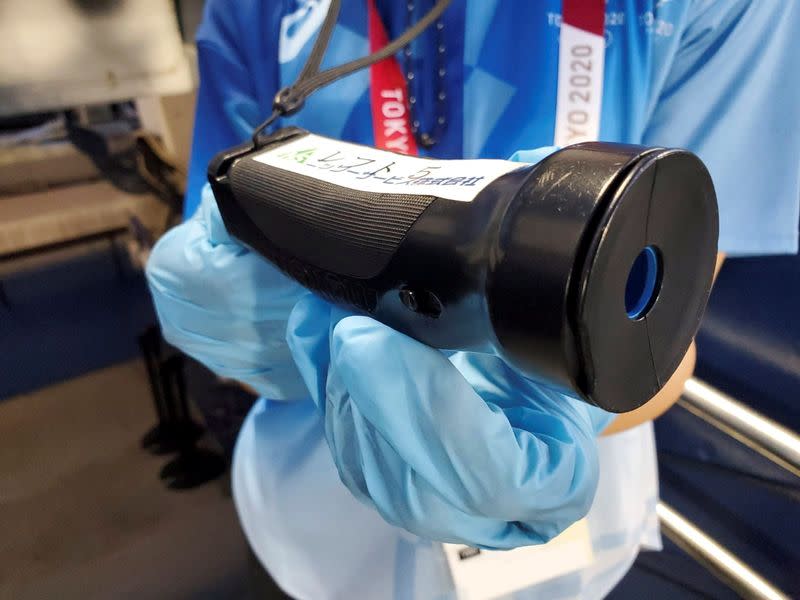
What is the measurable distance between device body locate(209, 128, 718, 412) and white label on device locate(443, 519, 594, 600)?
300mm

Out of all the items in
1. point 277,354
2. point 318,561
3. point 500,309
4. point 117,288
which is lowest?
point 117,288

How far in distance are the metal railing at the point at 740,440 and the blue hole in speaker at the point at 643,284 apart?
0.47 meters

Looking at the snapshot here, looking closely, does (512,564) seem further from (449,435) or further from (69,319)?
(69,319)

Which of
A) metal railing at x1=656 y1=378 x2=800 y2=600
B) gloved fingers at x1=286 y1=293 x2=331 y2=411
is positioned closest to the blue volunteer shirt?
metal railing at x1=656 y1=378 x2=800 y2=600

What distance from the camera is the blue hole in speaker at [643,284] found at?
19cm

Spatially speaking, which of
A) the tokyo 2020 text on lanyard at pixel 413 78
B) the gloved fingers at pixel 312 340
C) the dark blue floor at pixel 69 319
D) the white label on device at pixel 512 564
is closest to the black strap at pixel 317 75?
the tokyo 2020 text on lanyard at pixel 413 78

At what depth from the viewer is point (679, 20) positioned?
380mm

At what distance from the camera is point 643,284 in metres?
0.20

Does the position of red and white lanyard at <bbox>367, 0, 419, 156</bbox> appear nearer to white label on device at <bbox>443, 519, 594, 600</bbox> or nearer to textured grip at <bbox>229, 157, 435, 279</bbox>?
textured grip at <bbox>229, 157, 435, 279</bbox>

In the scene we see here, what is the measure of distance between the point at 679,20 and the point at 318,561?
524 mm

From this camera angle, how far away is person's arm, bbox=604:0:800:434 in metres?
0.39

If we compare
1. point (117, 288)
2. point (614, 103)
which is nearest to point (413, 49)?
point (614, 103)

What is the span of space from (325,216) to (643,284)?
0.14 meters

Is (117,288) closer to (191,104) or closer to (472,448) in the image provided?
(191,104)
